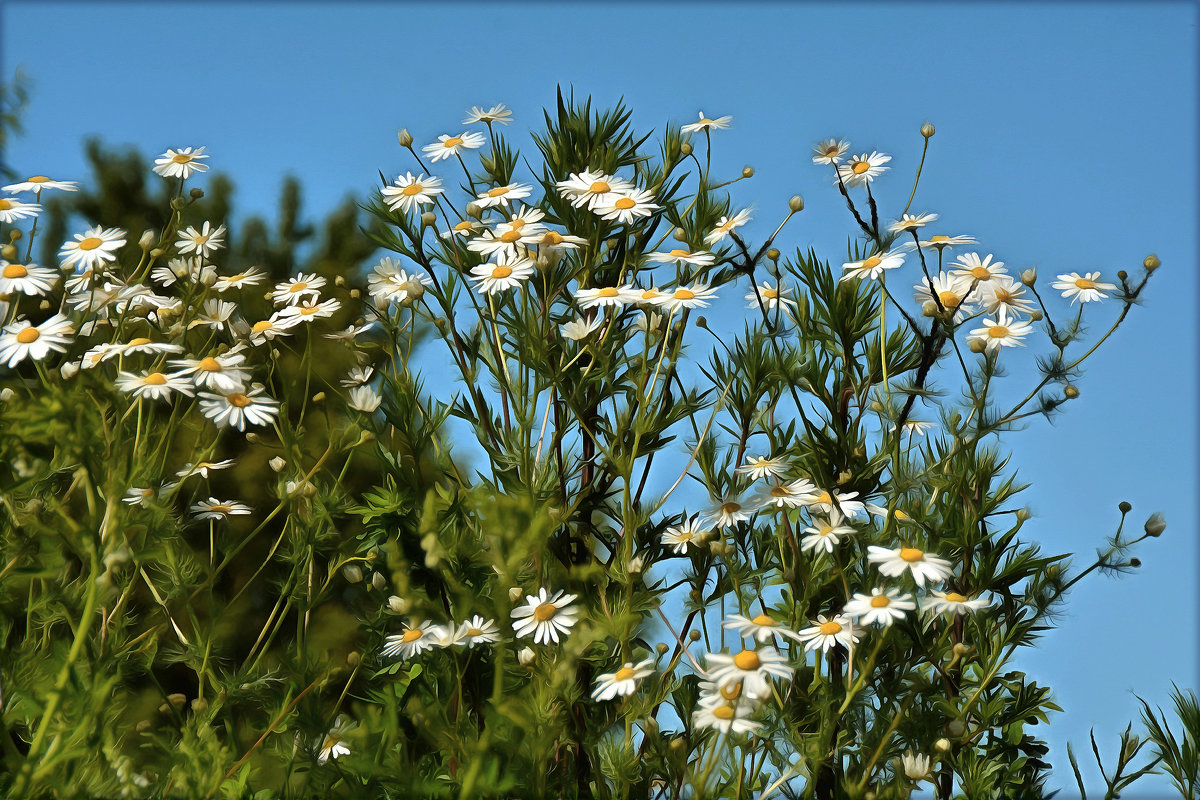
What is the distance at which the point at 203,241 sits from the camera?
206 cm

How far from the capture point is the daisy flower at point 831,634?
4.92 ft

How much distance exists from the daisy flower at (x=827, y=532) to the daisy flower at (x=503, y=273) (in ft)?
2.02

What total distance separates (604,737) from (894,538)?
1.87 feet

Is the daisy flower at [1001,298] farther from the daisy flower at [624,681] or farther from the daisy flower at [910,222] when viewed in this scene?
the daisy flower at [624,681]

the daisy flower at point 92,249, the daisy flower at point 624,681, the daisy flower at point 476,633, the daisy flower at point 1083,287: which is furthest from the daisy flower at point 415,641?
the daisy flower at point 1083,287

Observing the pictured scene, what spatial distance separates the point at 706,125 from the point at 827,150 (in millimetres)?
235

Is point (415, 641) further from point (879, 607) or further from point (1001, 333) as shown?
point (1001, 333)

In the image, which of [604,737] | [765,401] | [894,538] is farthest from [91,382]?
[894,538]

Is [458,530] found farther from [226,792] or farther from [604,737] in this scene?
[226,792]

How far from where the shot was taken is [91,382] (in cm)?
152

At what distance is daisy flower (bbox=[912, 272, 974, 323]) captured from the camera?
5.63 ft

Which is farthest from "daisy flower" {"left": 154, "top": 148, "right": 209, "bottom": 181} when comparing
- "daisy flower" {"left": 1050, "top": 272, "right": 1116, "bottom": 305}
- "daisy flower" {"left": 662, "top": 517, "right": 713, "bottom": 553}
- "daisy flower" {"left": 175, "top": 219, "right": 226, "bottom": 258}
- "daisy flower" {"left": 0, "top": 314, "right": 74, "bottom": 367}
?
"daisy flower" {"left": 1050, "top": 272, "right": 1116, "bottom": 305}

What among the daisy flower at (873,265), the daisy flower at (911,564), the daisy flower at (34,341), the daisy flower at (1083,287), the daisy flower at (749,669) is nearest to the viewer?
the daisy flower at (749,669)

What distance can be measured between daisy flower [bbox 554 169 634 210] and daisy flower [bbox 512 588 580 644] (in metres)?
0.66
